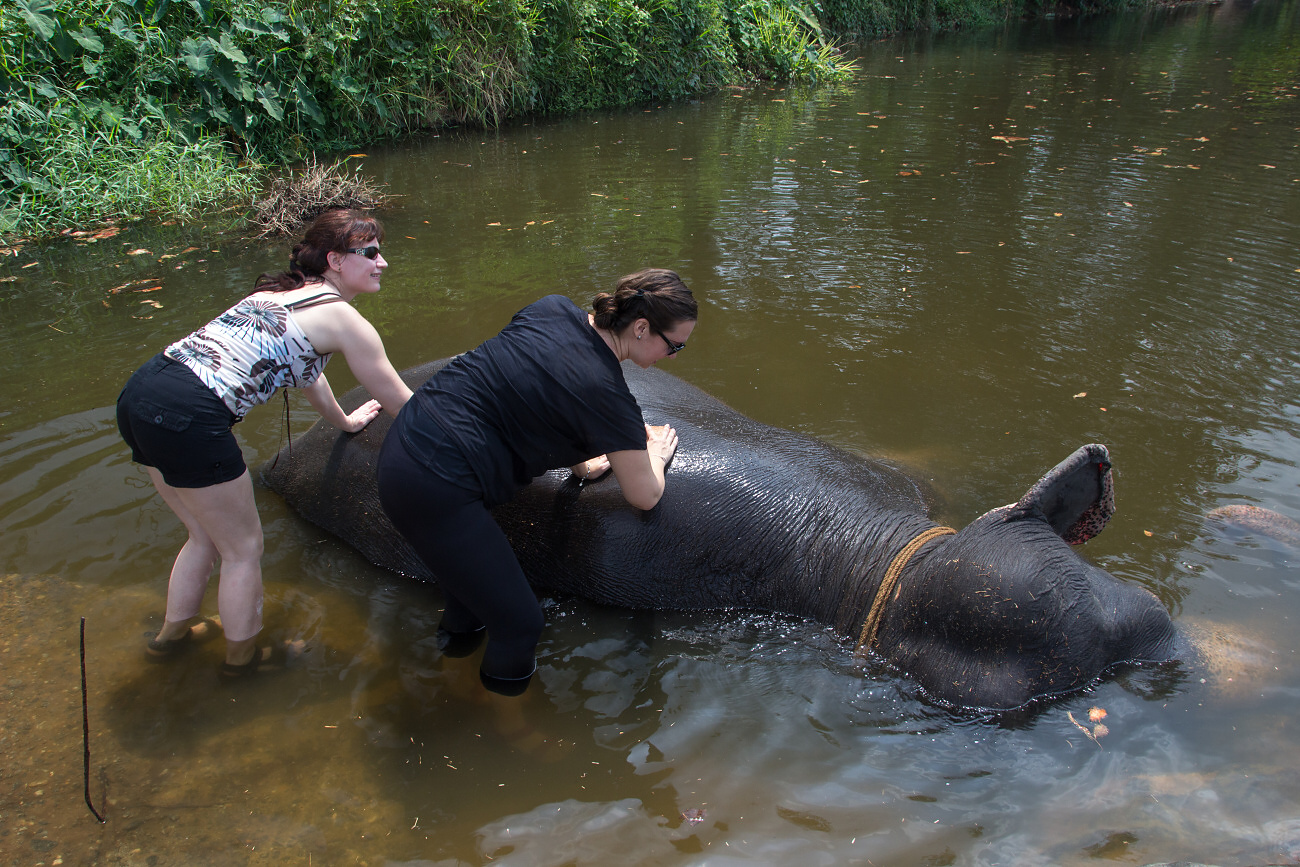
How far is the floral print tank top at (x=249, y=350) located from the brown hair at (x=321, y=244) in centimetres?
13

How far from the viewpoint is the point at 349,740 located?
3.33 m

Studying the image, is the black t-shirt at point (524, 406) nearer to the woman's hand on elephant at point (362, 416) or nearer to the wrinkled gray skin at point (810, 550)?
the wrinkled gray skin at point (810, 550)

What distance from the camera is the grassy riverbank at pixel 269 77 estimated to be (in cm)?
1000

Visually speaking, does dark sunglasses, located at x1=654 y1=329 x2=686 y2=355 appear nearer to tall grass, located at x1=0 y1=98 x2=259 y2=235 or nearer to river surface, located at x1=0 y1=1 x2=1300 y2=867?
river surface, located at x1=0 y1=1 x2=1300 y2=867

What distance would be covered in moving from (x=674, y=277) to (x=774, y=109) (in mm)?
14409

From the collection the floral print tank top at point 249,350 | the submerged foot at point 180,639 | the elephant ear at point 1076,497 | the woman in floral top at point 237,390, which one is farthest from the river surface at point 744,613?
the floral print tank top at point 249,350

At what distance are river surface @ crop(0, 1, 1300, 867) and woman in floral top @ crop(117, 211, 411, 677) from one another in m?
0.33

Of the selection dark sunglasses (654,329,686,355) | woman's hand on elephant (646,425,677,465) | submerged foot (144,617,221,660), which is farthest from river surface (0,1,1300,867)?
dark sunglasses (654,329,686,355)

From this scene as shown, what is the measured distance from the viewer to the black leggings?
2.84 meters

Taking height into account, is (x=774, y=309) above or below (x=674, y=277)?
below

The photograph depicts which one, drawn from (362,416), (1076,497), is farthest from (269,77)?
(1076,497)

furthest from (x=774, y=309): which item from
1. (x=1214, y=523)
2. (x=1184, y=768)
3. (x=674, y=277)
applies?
(x=1184, y=768)

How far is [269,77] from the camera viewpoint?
1262 cm

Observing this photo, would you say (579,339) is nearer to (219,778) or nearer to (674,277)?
(674,277)
